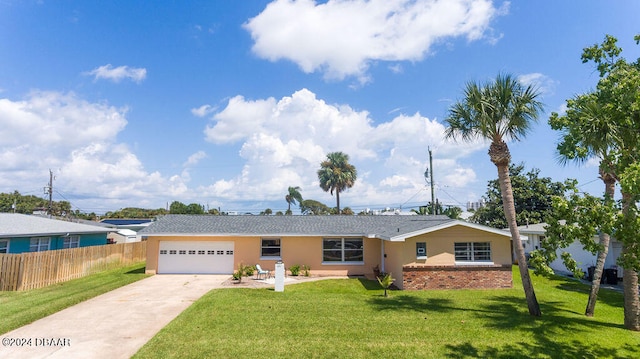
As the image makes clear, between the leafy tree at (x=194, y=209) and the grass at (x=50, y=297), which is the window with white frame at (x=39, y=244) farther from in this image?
the leafy tree at (x=194, y=209)

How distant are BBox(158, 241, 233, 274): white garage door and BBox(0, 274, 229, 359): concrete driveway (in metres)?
5.20

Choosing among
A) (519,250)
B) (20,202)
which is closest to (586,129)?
(519,250)

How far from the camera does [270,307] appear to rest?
1188 cm

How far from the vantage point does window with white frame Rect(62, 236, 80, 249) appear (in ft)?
76.3

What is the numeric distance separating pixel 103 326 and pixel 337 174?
33.9 metres

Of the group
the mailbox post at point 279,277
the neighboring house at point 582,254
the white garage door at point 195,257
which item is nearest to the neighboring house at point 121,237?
the white garage door at point 195,257

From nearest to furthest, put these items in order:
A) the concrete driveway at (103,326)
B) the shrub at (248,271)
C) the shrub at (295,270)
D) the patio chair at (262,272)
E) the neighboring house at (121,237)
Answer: the concrete driveway at (103,326)
the patio chair at (262,272)
the shrub at (248,271)
the shrub at (295,270)
the neighboring house at (121,237)

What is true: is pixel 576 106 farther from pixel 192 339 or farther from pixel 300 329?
pixel 192 339

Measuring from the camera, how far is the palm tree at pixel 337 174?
42.3 meters

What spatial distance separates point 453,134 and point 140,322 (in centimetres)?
1254

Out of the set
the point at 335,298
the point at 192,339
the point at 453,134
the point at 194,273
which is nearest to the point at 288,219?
the point at 194,273

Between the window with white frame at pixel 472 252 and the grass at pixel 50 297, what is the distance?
16.3 m

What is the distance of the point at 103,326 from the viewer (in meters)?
9.77

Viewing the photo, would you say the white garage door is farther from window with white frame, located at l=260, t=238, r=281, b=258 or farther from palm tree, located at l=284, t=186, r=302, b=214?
palm tree, located at l=284, t=186, r=302, b=214
